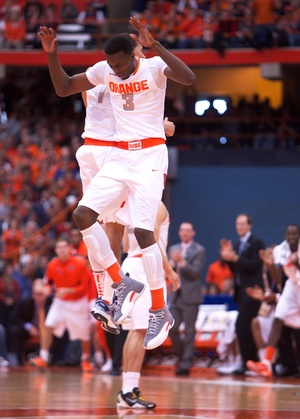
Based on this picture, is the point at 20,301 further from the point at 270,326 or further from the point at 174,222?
the point at 174,222

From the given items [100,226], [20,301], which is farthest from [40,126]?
[100,226]

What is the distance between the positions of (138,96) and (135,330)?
268 centimetres

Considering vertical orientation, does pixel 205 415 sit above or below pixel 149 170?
below

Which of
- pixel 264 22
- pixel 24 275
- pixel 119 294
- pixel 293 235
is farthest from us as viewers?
pixel 264 22

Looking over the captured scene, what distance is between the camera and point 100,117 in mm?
10867

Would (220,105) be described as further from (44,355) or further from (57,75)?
(57,75)

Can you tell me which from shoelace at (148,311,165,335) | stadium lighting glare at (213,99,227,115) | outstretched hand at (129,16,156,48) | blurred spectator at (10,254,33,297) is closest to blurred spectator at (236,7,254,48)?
stadium lighting glare at (213,99,227,115)

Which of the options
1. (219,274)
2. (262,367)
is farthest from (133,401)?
(219,274)

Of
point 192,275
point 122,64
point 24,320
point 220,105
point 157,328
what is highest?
point 220,105

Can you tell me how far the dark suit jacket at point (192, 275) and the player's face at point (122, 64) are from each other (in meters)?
7.43

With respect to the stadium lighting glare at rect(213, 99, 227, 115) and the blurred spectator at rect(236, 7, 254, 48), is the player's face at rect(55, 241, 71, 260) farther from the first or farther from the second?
the stadium lighting glare at rect(213, 99, 227, 115)

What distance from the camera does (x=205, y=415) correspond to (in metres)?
10.0

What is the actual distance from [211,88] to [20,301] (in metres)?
13.4

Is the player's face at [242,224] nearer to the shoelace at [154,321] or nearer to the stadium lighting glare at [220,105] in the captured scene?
the shoelace at [154,321]
